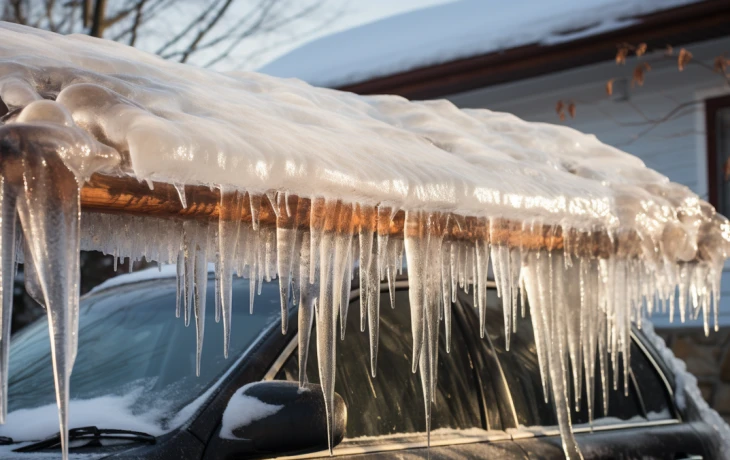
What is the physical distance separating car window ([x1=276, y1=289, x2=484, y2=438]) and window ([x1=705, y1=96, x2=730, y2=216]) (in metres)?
6.08

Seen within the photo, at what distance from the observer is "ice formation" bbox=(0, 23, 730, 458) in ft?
5.70

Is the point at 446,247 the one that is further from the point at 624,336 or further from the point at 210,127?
the point at 624,336

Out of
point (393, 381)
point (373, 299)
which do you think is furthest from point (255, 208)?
point (393, 381)

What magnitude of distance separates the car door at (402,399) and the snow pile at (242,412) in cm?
32

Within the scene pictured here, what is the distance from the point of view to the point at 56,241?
1.72 meters

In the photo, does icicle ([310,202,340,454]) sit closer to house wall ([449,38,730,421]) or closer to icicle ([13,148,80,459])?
icicle ([13,148,80,459])

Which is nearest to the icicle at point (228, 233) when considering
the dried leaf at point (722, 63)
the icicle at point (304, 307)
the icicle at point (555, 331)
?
the icicle at point (304, 307)

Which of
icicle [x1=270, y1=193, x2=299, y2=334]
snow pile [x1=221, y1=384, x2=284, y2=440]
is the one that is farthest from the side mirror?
icicle [x1=270, y1=193, x2=299, y2=334]

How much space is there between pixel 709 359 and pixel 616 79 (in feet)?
10.1

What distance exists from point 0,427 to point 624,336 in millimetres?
2532

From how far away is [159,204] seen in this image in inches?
80.8

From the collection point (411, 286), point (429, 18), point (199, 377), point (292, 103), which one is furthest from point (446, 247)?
point (429, 18)

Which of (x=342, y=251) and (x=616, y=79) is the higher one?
(x=616, y=79)

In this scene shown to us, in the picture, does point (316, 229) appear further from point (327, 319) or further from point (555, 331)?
point (555, 331)
